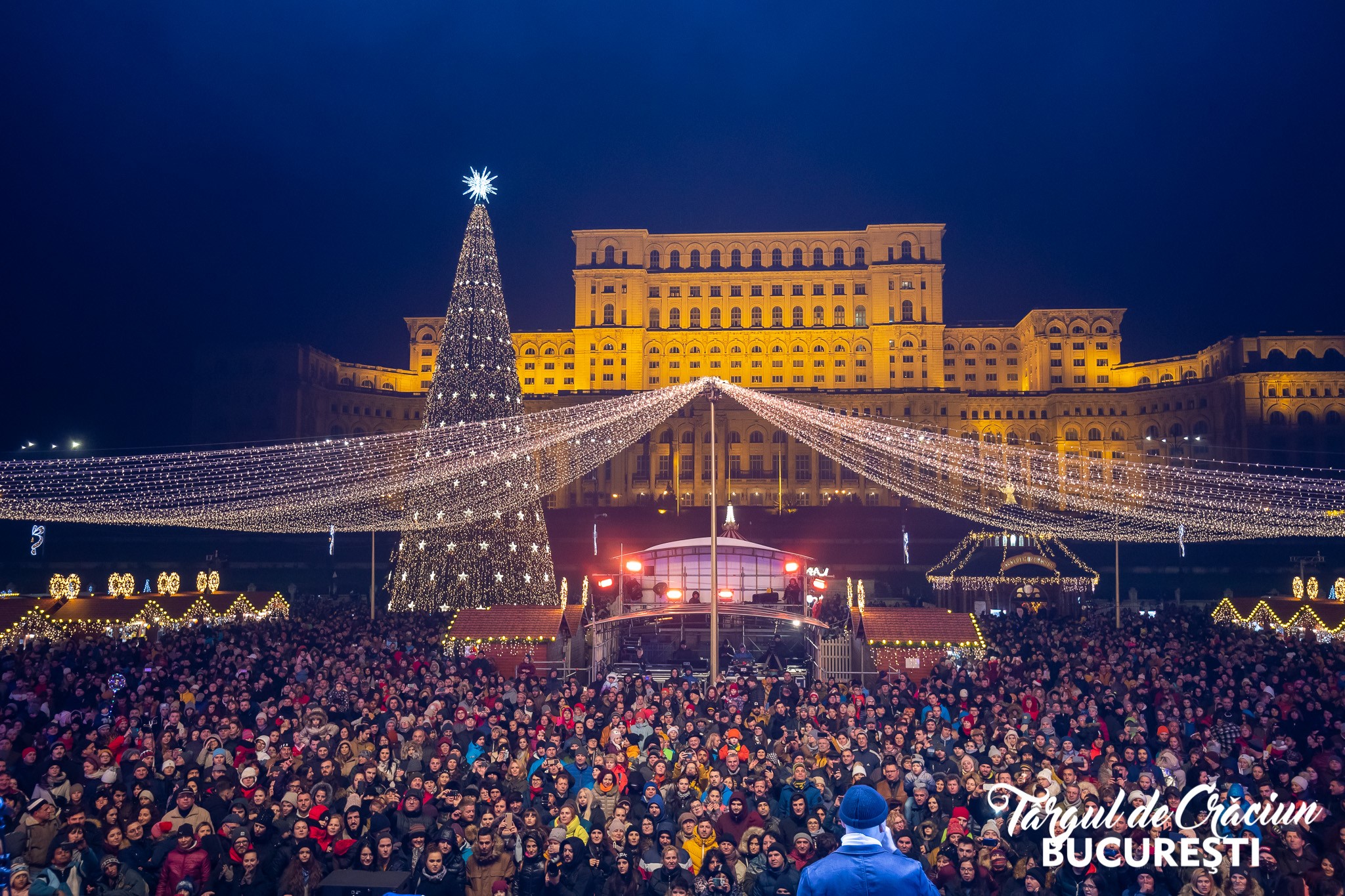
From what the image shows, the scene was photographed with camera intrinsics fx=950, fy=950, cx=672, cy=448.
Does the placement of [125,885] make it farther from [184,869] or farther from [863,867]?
[863,867]

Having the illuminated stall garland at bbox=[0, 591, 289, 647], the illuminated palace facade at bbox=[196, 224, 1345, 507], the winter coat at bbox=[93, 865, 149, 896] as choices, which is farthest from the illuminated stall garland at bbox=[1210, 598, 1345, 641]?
the illuminated palace facade at bbox=[196, 224, 1345, 507]

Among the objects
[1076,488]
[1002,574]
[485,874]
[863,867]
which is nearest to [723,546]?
[1002,574]

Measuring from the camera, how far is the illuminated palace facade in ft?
244

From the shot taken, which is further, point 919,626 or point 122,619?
point 122,619

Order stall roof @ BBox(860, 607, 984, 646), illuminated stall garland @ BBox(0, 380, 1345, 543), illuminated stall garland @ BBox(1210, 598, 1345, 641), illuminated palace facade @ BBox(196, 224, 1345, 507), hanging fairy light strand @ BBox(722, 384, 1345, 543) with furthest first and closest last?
1. illuminated palace facade @ BBox(196, 224, 1345, 507)
2. hanging fairy light strand @ BBox(722, 384, 1345, 543)
3. illuminated stall garland @ BBox(1210, 598, 1345, 641)
4. illuminated stall garland @ BBox(0, 380, 1345, 543)
5. stall roof @ BBox(860, 607, 984, 646)

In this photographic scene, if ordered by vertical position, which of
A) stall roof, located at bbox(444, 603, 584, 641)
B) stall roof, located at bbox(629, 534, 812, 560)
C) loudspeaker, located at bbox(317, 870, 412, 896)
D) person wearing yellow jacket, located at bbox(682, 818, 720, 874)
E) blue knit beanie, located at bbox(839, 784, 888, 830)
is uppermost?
stall roof, located at bbox(629, 534, 812, 560)

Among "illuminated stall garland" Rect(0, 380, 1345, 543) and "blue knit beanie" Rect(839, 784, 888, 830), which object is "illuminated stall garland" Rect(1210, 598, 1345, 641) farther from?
"blue knit beanie" Rect(839, 784, 888, 830)

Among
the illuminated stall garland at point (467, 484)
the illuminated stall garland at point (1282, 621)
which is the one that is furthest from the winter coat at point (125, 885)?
the illuminated stall garland at point (1282, 621)

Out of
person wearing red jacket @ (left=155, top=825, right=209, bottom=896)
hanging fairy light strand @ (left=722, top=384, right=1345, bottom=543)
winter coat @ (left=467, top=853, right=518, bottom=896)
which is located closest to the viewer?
person wearing red jacket @ (left=155, top=825, right=209, bottom=896)

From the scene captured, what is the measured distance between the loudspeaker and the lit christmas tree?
64.1 feet

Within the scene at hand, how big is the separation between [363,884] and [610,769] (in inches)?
141

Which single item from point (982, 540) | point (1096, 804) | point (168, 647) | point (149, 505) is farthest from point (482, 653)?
point (149, 505)

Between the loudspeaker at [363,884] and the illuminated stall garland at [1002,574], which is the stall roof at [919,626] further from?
the illuminated stall garland at [1002,574]

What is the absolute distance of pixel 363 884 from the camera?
6.95 meters
